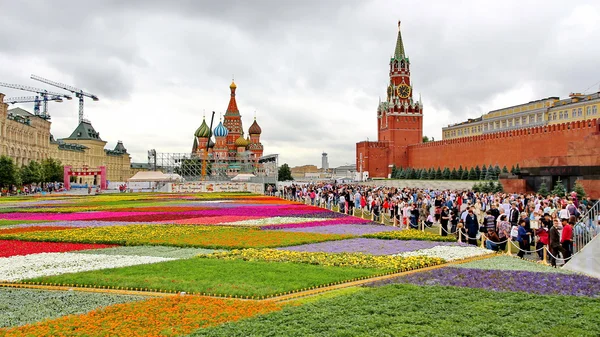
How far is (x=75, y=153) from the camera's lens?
82.2 meters

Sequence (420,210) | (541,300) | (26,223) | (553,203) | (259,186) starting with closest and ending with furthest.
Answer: (541,300) → (553,203) → (420,210) → (26,223) → (259,186)

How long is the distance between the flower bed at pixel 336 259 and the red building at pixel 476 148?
15553mm

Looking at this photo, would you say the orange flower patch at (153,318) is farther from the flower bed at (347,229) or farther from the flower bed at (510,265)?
the flower bed at (347,229)

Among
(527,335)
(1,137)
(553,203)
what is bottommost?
(527,335)

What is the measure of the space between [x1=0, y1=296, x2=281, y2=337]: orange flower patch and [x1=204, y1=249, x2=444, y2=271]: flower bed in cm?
334

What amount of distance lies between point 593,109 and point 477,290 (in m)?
53.6

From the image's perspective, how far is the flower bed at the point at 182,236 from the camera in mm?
13906

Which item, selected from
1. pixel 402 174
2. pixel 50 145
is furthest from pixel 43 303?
pixel 50 145

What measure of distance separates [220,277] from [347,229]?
8.42m

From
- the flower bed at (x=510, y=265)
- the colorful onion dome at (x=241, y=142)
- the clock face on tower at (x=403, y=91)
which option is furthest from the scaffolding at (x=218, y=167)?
the flower bed at (x=510, y=265)

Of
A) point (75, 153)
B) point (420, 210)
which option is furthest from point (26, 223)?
point (75, 153)

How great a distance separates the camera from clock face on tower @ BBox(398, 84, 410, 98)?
7981 cm

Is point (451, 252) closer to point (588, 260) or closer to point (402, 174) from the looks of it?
point (588, 260)

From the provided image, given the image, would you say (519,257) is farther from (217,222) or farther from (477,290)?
(217,222)
